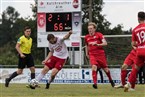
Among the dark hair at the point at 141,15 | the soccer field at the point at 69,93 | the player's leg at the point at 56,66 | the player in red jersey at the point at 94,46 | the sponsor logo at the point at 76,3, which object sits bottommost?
the soccer field at the point at 69,93

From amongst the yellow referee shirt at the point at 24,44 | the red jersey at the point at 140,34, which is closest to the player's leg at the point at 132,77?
the red jersey at the point at 140,34

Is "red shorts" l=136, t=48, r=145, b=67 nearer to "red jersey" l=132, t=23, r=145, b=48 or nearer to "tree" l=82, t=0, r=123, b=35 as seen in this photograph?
"red jersey" l=132, t=23, r=145, b=48

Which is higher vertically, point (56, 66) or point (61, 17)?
point (61, 17)

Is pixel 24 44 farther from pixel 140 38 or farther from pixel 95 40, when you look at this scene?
pixel 140 38

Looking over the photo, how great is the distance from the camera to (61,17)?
935 inches

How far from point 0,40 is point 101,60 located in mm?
87939

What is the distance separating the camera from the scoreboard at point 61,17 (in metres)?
23.7

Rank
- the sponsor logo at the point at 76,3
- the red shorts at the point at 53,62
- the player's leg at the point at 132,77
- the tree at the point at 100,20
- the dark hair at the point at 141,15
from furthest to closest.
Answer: the tree at the point at 100,20 → the sponsor logo at the point at 76,3 → the red shorts at the point at 53,62 → the player's leg at the point at 132,77 → the dark hair at the point at 141,15

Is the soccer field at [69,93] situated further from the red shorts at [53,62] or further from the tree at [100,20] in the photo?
the tree at [100,20]

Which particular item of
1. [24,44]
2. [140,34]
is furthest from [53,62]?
[140,34]

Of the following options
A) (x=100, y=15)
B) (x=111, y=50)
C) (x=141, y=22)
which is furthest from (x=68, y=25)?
(x=100, y=15)

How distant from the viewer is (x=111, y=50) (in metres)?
24.8

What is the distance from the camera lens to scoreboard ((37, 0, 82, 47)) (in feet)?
77.8

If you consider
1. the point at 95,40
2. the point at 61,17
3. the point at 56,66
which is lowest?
the point at 56,66
